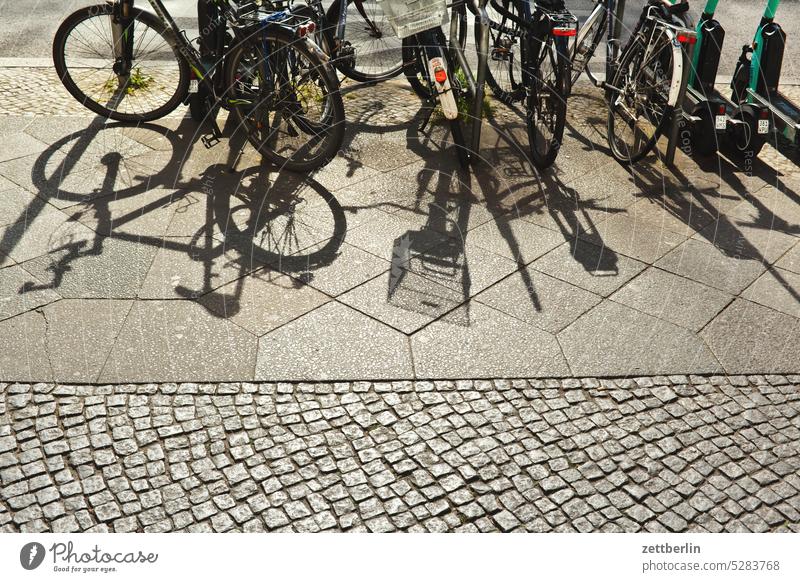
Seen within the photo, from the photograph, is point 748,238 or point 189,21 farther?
point 189,21

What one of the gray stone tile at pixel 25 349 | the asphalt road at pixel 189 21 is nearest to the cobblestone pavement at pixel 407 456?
the gray stone tile at pixel 25 349

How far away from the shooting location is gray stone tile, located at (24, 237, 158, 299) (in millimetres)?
4430

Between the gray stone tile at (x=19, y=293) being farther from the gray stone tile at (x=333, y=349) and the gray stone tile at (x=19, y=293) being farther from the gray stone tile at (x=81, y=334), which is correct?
the gray stone tile at (x=333, y=349)

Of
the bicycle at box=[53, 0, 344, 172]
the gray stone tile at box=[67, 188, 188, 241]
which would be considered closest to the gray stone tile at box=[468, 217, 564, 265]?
the bicycle at box=[53, 0, 344, 172]

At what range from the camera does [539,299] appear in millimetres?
4473

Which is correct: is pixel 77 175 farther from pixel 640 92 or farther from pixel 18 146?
pixel 640 92

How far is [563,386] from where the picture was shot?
3842 millimetres

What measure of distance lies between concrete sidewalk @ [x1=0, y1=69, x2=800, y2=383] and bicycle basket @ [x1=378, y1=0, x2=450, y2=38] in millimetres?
999

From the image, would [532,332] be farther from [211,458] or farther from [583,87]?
[583,87]

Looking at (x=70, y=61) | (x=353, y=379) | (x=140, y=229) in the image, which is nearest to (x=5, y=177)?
(x=140, y=229)

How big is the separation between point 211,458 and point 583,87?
218 inches

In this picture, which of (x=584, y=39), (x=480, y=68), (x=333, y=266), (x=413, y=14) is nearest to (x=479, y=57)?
(x=480, y=68)

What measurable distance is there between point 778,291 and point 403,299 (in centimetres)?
200

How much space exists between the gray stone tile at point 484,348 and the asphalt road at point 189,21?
542 centimetres
